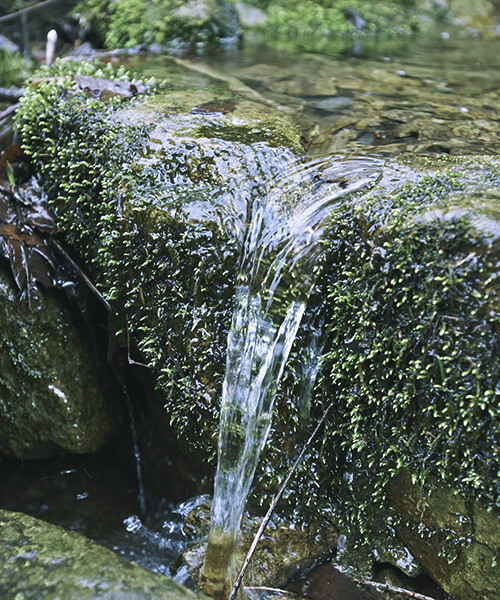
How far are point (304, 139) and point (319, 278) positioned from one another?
0.93 m

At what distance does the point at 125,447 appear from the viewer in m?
3.04

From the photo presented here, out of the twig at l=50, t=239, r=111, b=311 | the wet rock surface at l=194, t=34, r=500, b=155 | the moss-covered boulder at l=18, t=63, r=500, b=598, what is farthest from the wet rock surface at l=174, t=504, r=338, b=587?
the wet rock surface at l=194, t=34, r=500, b=155

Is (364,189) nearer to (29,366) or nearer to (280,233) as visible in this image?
(280,233)

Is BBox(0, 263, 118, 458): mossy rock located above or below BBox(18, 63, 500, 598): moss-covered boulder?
below

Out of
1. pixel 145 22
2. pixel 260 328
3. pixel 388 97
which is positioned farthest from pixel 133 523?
pixel 145 22

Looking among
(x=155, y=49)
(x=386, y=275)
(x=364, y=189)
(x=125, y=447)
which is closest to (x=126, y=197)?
(x=364, y=189)

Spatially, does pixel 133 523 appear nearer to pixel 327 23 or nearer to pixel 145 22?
pixel 145 22

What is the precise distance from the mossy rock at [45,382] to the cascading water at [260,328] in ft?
3.38

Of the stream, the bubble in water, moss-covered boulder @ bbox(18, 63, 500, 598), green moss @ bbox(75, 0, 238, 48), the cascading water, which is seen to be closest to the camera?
moss-covered boulder @ bbox(18, 63, 500, 598)

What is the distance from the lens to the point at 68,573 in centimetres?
164

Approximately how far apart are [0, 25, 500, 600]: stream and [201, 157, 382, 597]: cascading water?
0.01 m

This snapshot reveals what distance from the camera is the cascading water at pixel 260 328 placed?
210cm

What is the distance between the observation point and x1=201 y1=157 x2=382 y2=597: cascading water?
2.10 meters

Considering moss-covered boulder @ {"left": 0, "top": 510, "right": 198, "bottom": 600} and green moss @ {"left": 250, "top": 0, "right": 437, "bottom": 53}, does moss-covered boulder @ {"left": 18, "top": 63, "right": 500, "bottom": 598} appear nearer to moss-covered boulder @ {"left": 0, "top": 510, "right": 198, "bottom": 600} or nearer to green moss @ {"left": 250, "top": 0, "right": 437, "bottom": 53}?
moss-covered boulder @ {"left": 0, "top": 510, "right": 198, "bottom": 600}
